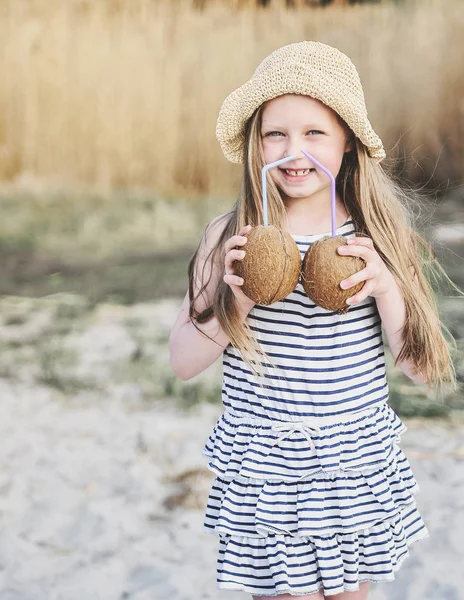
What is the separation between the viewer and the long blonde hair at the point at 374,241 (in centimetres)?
178

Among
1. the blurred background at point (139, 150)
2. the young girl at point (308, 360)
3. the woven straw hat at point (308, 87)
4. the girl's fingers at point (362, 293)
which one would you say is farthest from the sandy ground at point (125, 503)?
the woven straw hat at point (308, 87)

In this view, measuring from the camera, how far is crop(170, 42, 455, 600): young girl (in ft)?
5.65

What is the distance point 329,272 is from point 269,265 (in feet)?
0.33

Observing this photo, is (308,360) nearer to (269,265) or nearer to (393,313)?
(393,313)

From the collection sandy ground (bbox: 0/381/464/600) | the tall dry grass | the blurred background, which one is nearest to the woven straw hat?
sandy ground (bbox: 0/381/464/600)

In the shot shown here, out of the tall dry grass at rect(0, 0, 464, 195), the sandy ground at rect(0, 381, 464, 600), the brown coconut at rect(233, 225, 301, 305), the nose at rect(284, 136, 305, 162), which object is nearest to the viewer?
the brown coconut at rect(233, 225, 301, 305)

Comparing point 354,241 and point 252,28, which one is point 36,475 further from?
point 252,28

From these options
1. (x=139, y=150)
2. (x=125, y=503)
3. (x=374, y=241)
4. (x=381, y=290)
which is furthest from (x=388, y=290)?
(x=139, y=150)

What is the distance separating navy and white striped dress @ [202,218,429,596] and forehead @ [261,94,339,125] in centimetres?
24

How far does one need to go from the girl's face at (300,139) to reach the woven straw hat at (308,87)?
23mm

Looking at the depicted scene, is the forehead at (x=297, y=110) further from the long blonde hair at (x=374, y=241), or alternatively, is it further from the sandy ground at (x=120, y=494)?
the sandy ground at (x=120, y=494)

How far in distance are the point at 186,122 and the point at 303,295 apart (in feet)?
11.2

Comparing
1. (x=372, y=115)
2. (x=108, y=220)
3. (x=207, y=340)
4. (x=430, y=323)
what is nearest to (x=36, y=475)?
(x=207, y=340)

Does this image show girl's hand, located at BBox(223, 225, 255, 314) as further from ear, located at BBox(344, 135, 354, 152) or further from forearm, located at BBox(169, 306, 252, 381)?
ear, located at BBox(344, 135, 354, 152)
